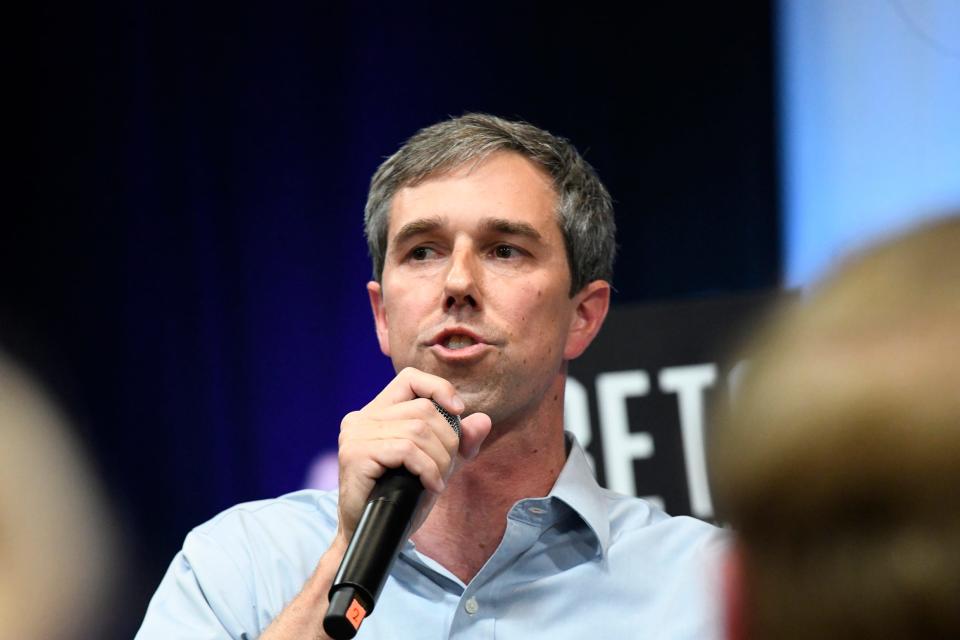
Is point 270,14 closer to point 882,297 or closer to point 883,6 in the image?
point 883,6

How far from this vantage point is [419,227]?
2051mm

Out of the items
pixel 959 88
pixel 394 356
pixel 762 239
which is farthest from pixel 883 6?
pixel 394 356

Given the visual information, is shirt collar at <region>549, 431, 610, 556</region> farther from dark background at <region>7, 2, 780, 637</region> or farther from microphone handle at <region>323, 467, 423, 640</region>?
dark background at <region>7, 2, 780, 637</region>

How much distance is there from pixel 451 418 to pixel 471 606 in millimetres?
→ 428

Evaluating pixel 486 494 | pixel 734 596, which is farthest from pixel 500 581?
pixel 734 596

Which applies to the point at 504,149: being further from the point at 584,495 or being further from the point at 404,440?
the point at 404,440

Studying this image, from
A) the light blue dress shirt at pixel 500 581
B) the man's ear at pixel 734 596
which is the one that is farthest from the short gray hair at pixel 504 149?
the man's ear at pixel 734 596

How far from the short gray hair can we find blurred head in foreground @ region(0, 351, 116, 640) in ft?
4.75

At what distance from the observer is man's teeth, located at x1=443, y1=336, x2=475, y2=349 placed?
191 centimetres

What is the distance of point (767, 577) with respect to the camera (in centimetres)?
52

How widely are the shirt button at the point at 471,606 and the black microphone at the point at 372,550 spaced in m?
0.46

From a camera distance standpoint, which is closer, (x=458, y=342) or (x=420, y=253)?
(x=458, y=342)

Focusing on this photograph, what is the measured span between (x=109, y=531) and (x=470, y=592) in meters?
1.72

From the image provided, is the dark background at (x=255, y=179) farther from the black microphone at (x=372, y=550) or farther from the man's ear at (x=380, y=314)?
the black microphone at (x=372, y=550)
